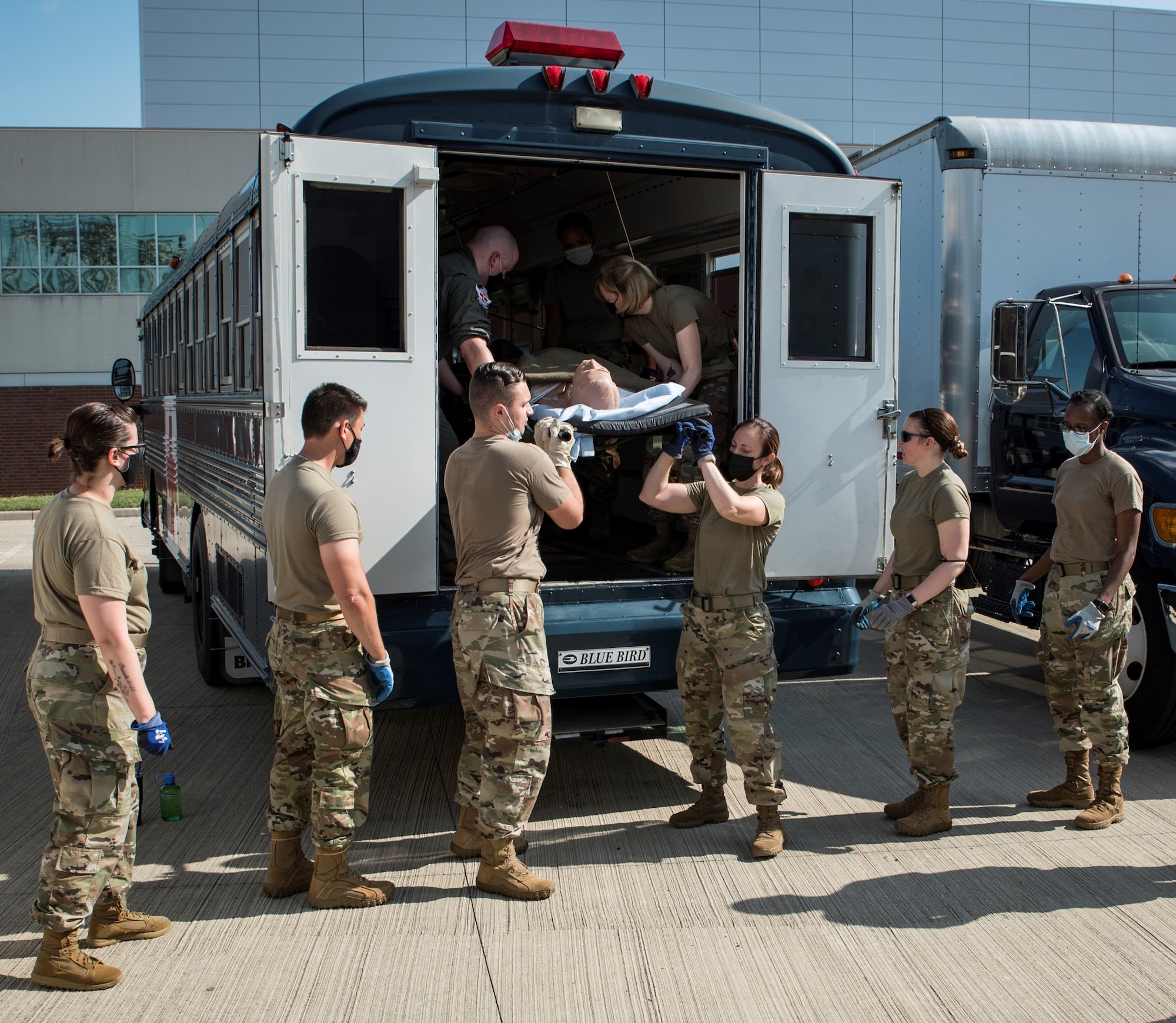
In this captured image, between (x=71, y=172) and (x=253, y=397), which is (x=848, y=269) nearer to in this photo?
(x=253, y=397)

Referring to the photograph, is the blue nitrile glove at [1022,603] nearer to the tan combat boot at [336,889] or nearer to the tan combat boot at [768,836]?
the tan combat boot at [768,836]

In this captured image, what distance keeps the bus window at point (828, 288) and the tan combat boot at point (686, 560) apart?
1.05 metres

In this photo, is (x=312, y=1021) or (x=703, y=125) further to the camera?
(x=703, y=125)

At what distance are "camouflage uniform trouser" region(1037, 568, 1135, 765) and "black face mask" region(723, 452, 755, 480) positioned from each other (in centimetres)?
158

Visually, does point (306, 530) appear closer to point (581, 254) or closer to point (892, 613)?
point (892, 613)

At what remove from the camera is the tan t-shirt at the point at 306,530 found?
3.84 meters

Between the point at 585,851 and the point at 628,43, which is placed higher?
the point at 628,43

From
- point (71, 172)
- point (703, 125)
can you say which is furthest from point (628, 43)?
point (703, 125)

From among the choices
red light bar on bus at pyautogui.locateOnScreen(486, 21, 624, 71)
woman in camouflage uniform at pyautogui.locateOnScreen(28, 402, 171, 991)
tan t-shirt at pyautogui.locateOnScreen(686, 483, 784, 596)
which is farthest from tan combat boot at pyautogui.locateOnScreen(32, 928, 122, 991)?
red light bar on bus at pyautogui.locateOnScreen(486, 21, 624, 71)

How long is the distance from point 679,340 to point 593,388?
0.90 m

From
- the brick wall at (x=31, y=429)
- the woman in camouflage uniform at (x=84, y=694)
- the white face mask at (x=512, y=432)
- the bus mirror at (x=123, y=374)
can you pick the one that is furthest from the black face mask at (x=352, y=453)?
the brick wall at (x=31, y=429)

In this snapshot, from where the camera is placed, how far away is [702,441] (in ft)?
15.0

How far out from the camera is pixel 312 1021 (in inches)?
131

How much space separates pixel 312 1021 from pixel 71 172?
27.0 m
